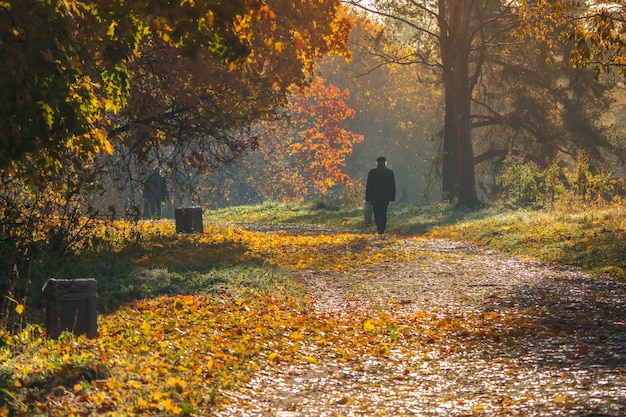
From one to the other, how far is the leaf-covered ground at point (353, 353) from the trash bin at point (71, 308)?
23cm

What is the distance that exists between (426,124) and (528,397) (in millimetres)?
71236

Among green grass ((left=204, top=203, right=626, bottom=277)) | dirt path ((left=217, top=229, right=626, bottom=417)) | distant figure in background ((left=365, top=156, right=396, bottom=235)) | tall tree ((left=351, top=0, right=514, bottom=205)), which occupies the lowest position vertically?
dirt path ((left=217, top=229, right=626, bottom=417))

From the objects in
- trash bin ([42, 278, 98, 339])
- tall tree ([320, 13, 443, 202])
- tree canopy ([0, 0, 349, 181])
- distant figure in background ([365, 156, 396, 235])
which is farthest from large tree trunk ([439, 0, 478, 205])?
tall tree ([320, 13, 443, 202])

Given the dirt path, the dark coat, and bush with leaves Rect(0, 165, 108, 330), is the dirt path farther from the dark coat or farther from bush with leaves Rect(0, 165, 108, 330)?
the dark coat

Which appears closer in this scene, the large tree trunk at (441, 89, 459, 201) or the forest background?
the forest background

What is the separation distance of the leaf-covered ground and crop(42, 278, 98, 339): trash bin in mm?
233

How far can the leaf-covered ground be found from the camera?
267 inches

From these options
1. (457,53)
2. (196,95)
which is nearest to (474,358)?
(196,95)

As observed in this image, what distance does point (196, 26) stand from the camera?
7.86 metres

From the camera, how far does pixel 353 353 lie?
9.34 metres

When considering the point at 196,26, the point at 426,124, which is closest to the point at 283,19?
the point at 196,26

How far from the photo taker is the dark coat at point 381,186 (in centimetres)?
2361

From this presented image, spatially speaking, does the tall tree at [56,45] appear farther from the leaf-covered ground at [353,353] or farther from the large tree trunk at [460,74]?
the large tree trunk at [460,74]

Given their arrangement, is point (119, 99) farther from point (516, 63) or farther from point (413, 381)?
point (516, 63)
